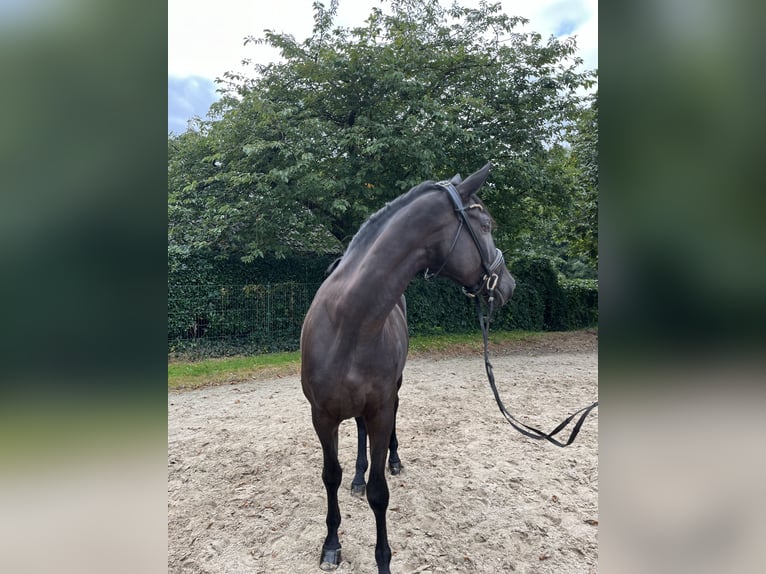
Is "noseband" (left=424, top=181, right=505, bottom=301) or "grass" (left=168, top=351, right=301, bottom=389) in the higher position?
"noseband" (left=424, top=181, right=505, bottom=301)

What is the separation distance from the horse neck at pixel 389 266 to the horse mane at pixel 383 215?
0.07 metres

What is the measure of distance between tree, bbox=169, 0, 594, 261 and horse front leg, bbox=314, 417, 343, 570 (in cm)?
667

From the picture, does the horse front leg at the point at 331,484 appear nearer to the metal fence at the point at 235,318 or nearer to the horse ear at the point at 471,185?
the horse ear at the point at 471,185

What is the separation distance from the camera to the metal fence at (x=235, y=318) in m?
9.27

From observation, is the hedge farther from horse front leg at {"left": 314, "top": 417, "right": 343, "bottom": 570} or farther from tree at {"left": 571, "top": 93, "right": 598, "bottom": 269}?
horse front leg at {"left": 314, "top": 417, "right": 343, "bottom": 570}

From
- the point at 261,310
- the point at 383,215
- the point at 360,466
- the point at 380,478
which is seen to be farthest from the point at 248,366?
the point at 383,215

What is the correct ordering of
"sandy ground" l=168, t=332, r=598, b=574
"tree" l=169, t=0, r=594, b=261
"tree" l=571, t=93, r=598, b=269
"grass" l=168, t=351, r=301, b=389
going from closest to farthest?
"sandy ground" l=168, t=332, r=598, b=574 < "grass" l=168, t=351, r=301, b=389 < "tree" l=169, t=0, r=594, b=261 < "tree" l=571, t=93, r=598, b=269

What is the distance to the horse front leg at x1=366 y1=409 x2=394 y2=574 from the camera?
252 centimetres

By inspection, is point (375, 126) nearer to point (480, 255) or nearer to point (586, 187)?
point (586, 187)

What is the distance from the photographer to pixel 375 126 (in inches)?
358

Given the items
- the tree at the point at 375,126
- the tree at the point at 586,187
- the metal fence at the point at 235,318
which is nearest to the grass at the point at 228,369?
the metal fence at the point at 235,318

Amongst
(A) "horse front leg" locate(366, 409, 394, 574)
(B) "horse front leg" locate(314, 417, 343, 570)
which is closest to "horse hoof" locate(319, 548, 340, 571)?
(B) "horse front leg" locate(314, 417, 343, 570)
